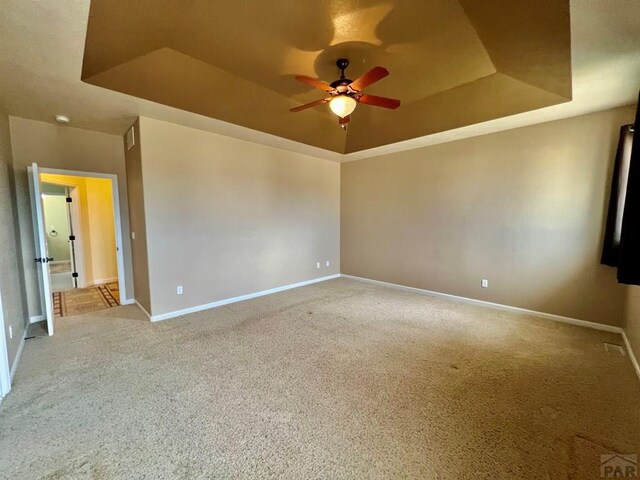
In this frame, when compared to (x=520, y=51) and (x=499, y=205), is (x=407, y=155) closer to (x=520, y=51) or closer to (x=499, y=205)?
(x=499, y=205)

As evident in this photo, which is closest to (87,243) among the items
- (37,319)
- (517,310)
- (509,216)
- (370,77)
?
(37,319)

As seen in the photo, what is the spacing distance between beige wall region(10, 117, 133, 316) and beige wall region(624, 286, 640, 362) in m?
6.68

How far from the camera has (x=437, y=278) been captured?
4668 millimetres

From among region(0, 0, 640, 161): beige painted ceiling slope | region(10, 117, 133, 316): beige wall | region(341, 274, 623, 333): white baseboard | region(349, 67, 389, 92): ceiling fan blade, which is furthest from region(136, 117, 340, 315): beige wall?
region(349, 67, 389, 92): ceiling fan blade

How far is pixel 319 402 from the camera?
2.02 metres

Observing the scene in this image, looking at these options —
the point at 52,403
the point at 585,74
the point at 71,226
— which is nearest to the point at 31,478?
the point at 52,403

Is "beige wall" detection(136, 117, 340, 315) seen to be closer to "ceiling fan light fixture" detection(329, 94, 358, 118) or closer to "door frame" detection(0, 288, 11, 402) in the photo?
"door frame" detection(0, 288, 11, 402)

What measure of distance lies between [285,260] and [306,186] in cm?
160

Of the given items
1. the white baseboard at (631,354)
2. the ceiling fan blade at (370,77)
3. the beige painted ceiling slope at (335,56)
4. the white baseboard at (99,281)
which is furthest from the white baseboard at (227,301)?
the white baseboard at (631,354)

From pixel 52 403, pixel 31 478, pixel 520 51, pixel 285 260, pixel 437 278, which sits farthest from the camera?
pixel 285 260

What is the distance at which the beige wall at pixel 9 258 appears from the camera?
2451 mm

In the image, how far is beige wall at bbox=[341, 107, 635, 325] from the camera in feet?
10.8

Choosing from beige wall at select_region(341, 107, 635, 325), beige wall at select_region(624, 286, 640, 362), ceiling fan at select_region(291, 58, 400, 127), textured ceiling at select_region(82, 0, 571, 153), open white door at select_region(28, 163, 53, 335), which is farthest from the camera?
beige wall at select_region(341, 107, 635, 325)

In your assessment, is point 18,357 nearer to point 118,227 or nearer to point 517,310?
point 118,227
